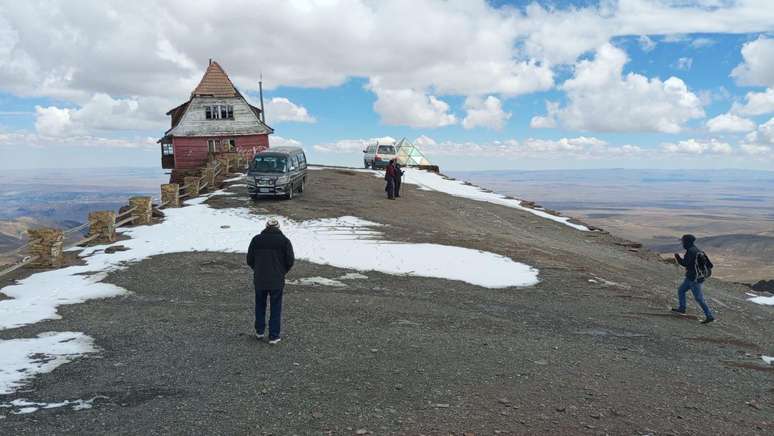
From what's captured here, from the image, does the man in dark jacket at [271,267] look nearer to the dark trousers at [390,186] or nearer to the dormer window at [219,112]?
the dark trousers at [390,186]

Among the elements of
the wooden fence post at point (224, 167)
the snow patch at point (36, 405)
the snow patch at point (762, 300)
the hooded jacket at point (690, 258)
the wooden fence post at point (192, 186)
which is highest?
the wooden fence post at point (224, 167)

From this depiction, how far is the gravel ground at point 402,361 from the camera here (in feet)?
19.3

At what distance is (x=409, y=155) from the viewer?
182 ft

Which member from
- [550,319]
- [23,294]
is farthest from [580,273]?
[23,294]

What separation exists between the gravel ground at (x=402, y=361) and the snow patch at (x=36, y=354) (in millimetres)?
248

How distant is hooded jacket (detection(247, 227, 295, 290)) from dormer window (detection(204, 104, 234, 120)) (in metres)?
39.0

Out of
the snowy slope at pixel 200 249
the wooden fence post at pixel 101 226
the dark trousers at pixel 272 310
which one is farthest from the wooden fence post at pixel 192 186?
the dark trousers at pixel 272 310

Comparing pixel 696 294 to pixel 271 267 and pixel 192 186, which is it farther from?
pixel 192 186

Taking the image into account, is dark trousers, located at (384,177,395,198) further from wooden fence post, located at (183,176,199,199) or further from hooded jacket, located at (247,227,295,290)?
hooded jacket, located at (247,227,295,290)

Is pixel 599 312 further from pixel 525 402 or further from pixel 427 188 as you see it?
pixel 427 188

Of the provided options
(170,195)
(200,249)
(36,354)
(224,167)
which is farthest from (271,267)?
(224,167)

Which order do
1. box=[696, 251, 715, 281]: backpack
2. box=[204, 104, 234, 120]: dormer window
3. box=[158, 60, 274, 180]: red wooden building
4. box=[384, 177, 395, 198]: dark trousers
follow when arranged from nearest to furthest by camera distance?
box=[696, 251, 715, 281]: backpack, box=[384, 177, 395, 198]: dark trousers, box=[158, 60, 274, 180]: red wooden building, box=[204, 104, 234, 120]: dormer window

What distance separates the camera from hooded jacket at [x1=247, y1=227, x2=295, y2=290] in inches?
318

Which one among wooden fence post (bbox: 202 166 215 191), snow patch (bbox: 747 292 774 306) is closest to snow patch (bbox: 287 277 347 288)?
snow patch (bbox: 747 292 774 306)
